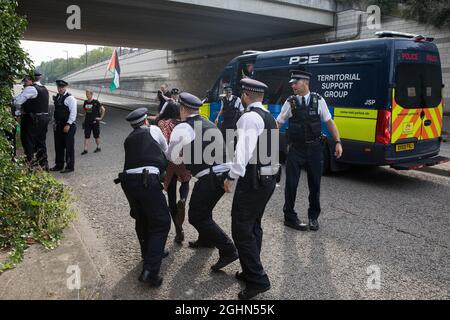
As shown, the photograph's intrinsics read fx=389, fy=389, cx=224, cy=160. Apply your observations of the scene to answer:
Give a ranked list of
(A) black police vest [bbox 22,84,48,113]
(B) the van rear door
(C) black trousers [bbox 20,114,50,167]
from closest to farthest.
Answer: (B) the van rear door
(A) black police vest [bbox 22,84,48,113]
(C) black trousers [bbox 20,114,50,167]

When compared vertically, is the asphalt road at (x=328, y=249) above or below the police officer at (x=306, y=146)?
below

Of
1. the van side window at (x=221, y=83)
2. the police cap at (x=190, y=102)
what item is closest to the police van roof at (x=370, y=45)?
the van side window at (x=221, y=83)

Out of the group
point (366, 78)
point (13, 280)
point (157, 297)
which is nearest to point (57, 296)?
point (13, 280)

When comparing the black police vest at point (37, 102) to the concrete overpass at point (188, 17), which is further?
the concrete overpass at point (188, 17)

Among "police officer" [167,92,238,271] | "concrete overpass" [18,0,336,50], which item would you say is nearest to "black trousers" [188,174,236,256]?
"police officer" [167,92,238,271]

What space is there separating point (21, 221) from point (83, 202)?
171cm

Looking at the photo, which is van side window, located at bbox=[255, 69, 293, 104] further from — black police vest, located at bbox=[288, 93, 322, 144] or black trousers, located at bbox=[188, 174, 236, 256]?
black trousers, located at bbox=[188, 174, 236, 256]

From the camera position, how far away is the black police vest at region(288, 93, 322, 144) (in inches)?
191

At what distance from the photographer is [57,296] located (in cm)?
310

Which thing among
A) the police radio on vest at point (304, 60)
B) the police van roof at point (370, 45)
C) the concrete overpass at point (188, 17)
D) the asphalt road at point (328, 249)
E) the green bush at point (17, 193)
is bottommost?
the asphalt road at point (328, 249)

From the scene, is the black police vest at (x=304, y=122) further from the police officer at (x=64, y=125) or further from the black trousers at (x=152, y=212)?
the police officer at (x=64, y=125)

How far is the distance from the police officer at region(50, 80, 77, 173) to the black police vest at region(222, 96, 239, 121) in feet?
11.0

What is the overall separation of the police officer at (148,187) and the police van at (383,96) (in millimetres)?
4534

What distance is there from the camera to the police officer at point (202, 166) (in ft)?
11.7
